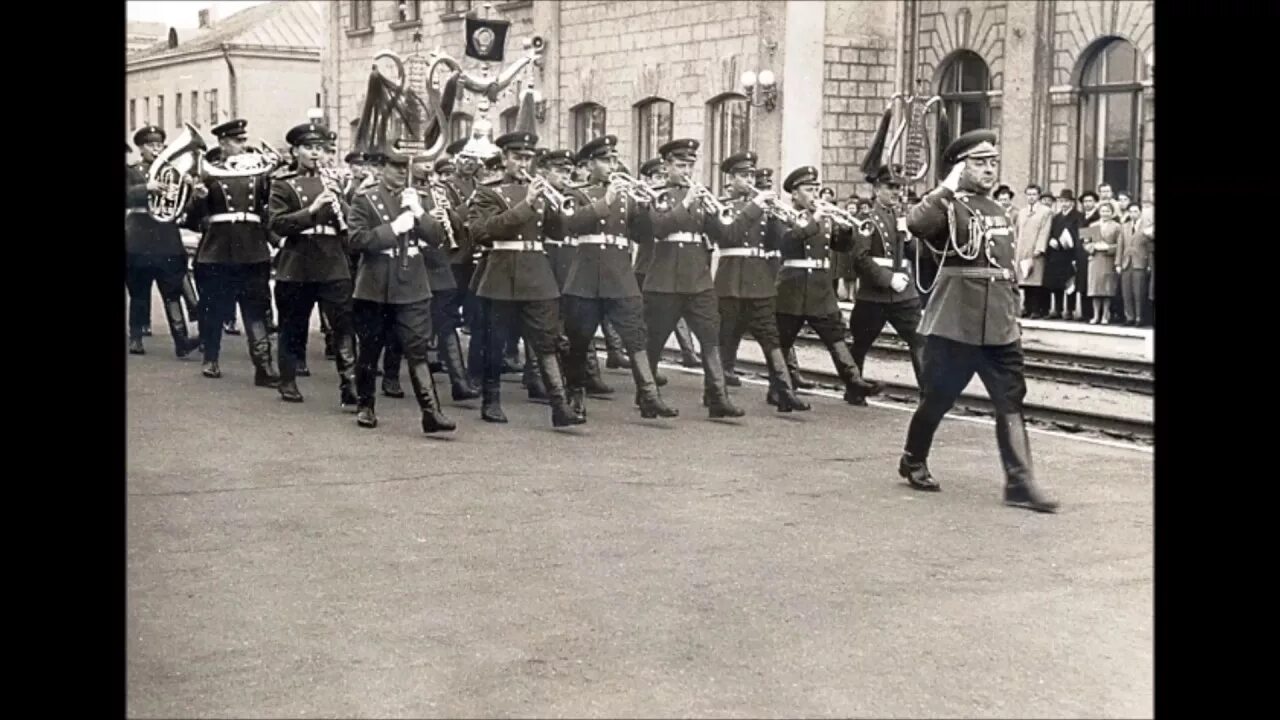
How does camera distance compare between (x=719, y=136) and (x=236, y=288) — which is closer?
(x=719, y=136)

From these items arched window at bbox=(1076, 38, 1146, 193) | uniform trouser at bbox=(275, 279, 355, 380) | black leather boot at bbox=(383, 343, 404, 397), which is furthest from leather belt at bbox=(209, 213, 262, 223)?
arched window at bbox=(1076, 38, 1146, 193)

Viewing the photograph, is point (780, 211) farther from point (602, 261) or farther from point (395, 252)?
point (395, 252)

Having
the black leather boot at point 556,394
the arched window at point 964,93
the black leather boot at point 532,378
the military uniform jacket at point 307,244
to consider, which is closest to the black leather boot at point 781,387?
the black leather boot at point 556,394

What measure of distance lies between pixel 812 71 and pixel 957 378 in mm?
2514

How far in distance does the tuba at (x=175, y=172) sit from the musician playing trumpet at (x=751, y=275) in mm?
3394

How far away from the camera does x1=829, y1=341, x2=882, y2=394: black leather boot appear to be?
11.3 metres

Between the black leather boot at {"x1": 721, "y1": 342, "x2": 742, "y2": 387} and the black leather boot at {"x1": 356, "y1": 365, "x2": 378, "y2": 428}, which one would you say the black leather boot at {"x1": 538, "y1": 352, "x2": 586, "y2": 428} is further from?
the black leather boot at {"x1": 721, "y1": 342, "x2": 742, "y2": 387}

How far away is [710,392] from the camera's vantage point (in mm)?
10977

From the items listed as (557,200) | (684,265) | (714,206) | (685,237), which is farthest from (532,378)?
(714,206)

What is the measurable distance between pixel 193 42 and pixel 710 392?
15.9ft

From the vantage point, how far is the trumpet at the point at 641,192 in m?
11.2

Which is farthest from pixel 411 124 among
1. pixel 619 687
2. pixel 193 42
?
pixel 619 687

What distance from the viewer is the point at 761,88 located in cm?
1002
